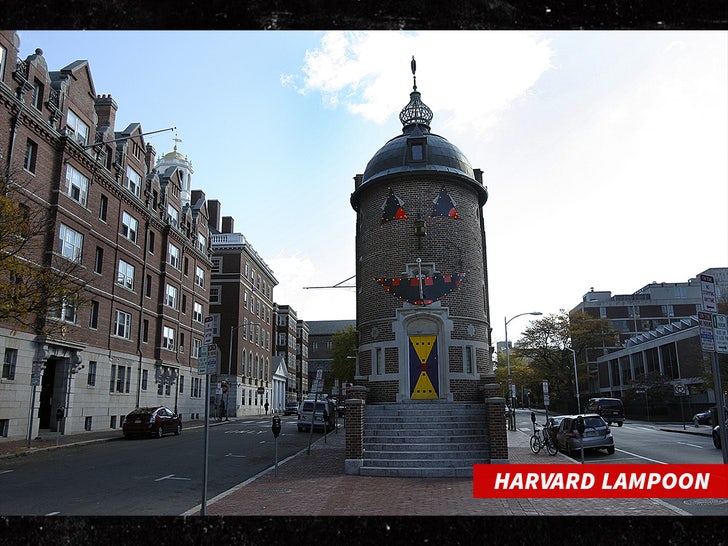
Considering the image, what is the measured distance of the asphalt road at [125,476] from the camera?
1078 centimetres

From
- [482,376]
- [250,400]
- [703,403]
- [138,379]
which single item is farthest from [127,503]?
[250,400]

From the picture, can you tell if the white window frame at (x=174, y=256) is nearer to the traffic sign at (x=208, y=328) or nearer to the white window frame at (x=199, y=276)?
the white window frame at (x=199, y=276)

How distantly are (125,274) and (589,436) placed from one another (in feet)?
99.3

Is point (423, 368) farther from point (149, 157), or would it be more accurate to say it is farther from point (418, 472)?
point (149, 157)

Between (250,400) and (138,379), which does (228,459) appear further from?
(250,400)

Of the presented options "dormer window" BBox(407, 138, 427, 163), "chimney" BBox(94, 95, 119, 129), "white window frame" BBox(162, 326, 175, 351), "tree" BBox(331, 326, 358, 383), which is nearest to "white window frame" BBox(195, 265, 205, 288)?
"white window frame" BBox(162, 326, 175, 351)

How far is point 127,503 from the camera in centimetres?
1109

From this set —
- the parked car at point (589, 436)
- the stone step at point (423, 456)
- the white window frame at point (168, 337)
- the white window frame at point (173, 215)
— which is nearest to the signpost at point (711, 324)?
the stone step at point (423, 456)

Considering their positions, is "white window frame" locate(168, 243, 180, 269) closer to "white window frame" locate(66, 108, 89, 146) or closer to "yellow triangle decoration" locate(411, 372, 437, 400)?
"white window frame" locate(66, 108, 89, 146)

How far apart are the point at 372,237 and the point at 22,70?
18.3 m

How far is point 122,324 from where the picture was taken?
A: 3709cm

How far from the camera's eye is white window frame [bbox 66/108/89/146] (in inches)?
1231

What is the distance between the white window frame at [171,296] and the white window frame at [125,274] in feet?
18.1

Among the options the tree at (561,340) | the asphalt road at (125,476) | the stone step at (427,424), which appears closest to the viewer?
the asphalt road at (125,476)
